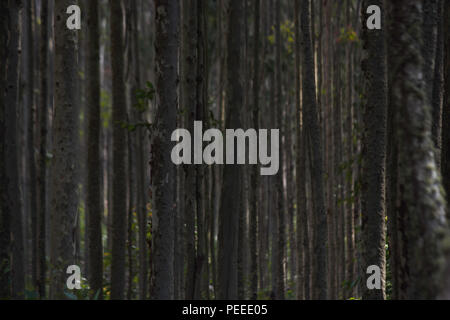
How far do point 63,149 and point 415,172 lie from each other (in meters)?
3.47

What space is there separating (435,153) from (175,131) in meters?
2.50

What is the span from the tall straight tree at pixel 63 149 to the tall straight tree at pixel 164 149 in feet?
3.11

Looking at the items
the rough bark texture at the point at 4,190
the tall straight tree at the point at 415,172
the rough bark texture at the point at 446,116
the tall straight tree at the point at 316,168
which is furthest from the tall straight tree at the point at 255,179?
the tall straight tree at the point at 415,172

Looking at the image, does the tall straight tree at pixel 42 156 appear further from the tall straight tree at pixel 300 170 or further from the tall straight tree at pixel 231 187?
the tall straight tree at pixel 300 170

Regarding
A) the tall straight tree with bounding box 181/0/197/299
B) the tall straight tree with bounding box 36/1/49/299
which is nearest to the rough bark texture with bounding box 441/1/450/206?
the tall straight tree with bounding box 181/0/197/299

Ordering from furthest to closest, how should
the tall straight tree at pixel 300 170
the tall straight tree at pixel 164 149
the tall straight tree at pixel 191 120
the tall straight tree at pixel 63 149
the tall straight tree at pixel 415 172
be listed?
the tall straight tree at pixel 300 170, the tall straight tree at pixel 191 120, the tall straight tree at pixel 63 149, the tall straight tree at pixel 164 149, the tall straight tree at pixel 415 172

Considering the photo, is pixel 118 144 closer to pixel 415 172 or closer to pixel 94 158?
pixel 94 158

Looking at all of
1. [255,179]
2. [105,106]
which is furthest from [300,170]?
[105,106]

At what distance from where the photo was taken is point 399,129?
3217 mm

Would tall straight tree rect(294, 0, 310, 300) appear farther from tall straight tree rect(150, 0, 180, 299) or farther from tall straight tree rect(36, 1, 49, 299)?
tall straight tree rect(150, 0, 180, 299)

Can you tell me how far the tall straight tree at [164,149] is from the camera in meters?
5.03
